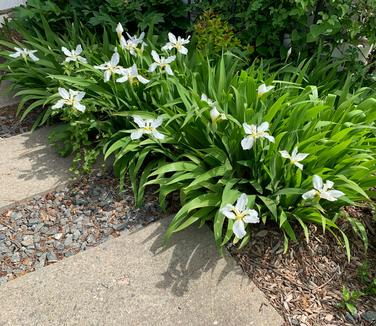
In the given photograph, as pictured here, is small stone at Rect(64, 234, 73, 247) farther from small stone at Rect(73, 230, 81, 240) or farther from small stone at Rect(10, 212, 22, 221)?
small stone at Rect(10, 212, 22, 221)

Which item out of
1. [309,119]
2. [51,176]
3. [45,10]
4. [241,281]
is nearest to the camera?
[241,281]

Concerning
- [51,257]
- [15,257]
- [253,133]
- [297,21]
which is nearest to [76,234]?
[51,257]

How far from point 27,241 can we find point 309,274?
143cm

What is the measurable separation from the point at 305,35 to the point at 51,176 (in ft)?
6.53

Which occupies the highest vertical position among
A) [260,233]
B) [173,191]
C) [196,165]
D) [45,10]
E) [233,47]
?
[45,10]

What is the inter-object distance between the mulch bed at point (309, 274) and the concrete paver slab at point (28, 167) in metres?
1.17

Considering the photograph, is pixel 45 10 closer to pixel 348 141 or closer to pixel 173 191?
pixel 173 191

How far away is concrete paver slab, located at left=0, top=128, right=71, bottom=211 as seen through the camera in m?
2.38

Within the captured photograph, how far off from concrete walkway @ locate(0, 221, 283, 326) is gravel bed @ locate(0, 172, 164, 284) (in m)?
0.09

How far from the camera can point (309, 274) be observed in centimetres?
200

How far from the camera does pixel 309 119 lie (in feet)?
7.37

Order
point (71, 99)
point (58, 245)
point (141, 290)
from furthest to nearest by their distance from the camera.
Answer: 1. point (71, 99)
2. point (58, 245)
3. point (141, 290)

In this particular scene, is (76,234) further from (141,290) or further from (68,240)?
(141,290)

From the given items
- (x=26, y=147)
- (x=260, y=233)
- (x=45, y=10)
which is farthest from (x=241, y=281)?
(x=45, y=10)
